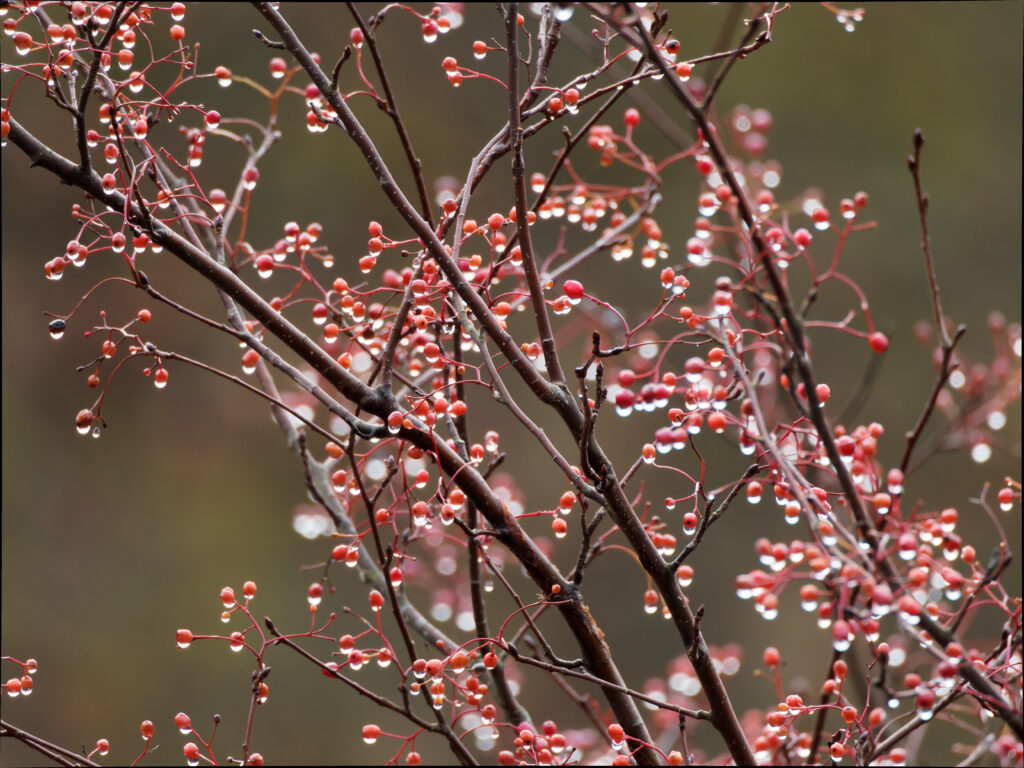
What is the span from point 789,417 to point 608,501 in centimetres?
54

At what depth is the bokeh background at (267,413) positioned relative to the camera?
146 cm

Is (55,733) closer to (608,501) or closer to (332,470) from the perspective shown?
(332,470)

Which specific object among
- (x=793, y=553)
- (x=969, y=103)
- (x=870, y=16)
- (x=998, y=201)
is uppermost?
(x=870, y=16)

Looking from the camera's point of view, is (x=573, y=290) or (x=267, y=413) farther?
(x=267, y=413)

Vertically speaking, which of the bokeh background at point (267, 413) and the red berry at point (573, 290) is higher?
the bokeh background at point (267, 413)

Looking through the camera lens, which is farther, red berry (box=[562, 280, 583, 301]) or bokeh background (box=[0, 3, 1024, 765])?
bokeh background (box=[0, 3, 1024, 765])

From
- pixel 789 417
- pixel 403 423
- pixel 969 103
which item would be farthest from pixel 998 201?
pixel 403 423

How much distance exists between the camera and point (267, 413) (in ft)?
5.41

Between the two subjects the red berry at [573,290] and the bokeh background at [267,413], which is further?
Answer: the bokeh background at [267,413]

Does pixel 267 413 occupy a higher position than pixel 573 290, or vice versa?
pixel 267 413

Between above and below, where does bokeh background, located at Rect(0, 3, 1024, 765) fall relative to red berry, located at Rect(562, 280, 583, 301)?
above

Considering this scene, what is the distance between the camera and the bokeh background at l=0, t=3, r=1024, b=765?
146 centimetres

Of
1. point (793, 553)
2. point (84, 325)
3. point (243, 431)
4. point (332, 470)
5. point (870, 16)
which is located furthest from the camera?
point (870, 16)

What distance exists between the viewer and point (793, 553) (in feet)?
1.53
